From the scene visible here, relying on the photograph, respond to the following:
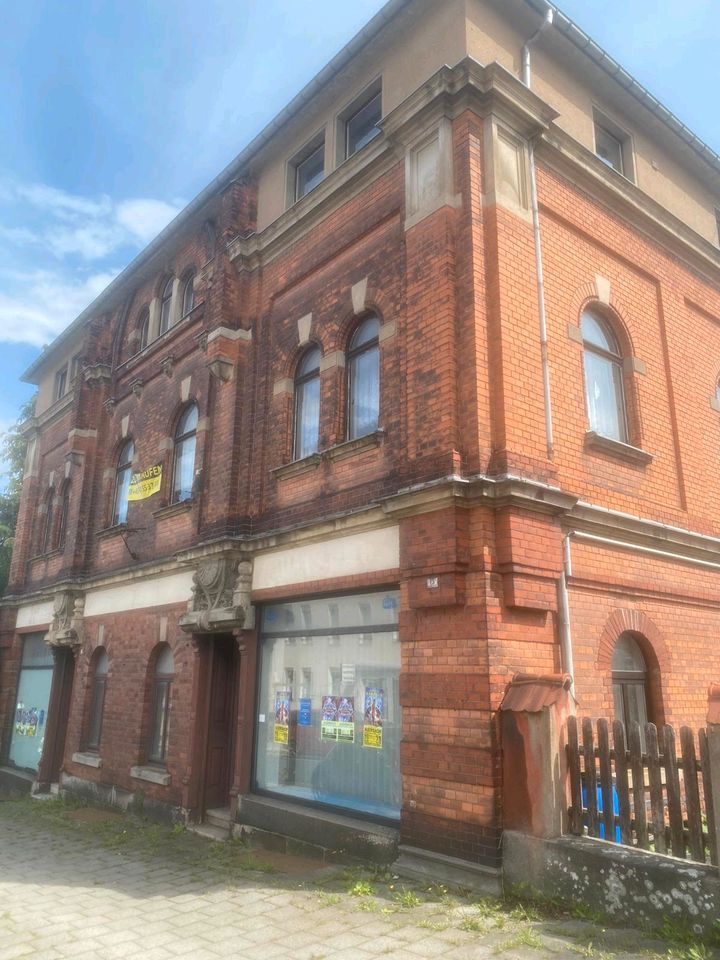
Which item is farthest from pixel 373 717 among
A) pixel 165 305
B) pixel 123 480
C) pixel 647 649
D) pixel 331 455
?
Result: pixel 165 305

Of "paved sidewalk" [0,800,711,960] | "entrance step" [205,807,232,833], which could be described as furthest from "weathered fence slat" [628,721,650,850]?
"entrance step" [205,807,232,833]

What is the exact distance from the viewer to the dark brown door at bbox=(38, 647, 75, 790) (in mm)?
14727

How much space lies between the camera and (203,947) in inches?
214

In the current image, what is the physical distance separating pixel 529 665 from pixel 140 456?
9.69 meters

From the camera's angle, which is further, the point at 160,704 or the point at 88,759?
the point at 88,759

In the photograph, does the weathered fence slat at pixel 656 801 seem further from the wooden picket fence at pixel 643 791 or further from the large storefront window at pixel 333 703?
the large storefront window at pixel 333 703

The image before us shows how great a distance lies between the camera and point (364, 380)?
962 cm

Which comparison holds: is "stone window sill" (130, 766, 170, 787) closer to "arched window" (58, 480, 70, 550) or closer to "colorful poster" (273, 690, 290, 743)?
"colorful poster" (273, 690, 290, 743)

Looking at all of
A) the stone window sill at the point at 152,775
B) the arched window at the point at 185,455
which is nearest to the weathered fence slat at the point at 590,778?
the stone window sill at the point at 152,775

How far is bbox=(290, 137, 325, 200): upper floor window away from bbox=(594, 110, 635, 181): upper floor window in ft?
14.1

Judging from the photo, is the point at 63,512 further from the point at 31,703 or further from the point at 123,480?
the point at 31,703

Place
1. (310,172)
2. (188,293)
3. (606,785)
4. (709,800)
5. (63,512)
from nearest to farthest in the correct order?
(709,800), (606,785), (310,172), (188,293), (63,512)

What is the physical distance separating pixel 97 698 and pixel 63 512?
5.60 metres

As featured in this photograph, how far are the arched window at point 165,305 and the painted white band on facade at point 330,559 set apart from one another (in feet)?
23.3
